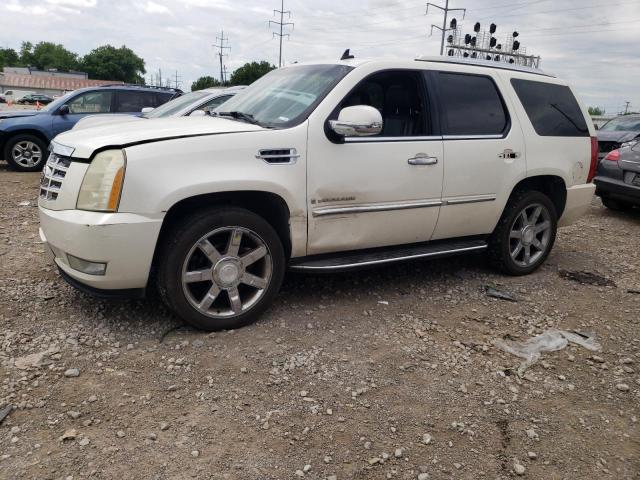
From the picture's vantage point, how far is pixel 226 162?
10.5 ft

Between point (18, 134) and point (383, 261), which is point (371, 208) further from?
point (18, 134)

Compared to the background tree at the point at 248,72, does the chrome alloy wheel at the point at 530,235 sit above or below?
below

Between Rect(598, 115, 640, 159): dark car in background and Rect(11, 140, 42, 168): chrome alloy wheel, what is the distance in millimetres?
11736

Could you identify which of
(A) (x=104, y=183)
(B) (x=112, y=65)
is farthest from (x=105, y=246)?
(B) (x=112, y=65)

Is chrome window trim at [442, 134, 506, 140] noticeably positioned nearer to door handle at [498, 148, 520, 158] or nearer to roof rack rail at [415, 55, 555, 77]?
door handle at [498, 148, 520, 158]

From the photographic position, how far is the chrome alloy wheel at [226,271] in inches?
130

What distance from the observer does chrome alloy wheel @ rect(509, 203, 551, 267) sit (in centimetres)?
481

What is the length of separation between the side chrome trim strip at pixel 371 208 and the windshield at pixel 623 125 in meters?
11.1

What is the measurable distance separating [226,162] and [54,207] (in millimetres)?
1093

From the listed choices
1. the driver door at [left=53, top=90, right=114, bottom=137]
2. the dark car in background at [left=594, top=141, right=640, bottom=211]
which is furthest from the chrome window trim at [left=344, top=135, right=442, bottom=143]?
the driver door at [left=53, top=90, right=114, bottom=137]

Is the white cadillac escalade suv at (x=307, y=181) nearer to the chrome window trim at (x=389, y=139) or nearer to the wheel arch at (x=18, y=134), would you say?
the chrome window trim at (x=389, y=139)

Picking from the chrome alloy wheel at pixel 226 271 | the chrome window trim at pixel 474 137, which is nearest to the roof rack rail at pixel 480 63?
the chrome window trim at pixel 474 137

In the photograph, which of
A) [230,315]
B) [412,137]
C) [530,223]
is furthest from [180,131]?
[530,223]

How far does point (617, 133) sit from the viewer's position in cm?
1254
